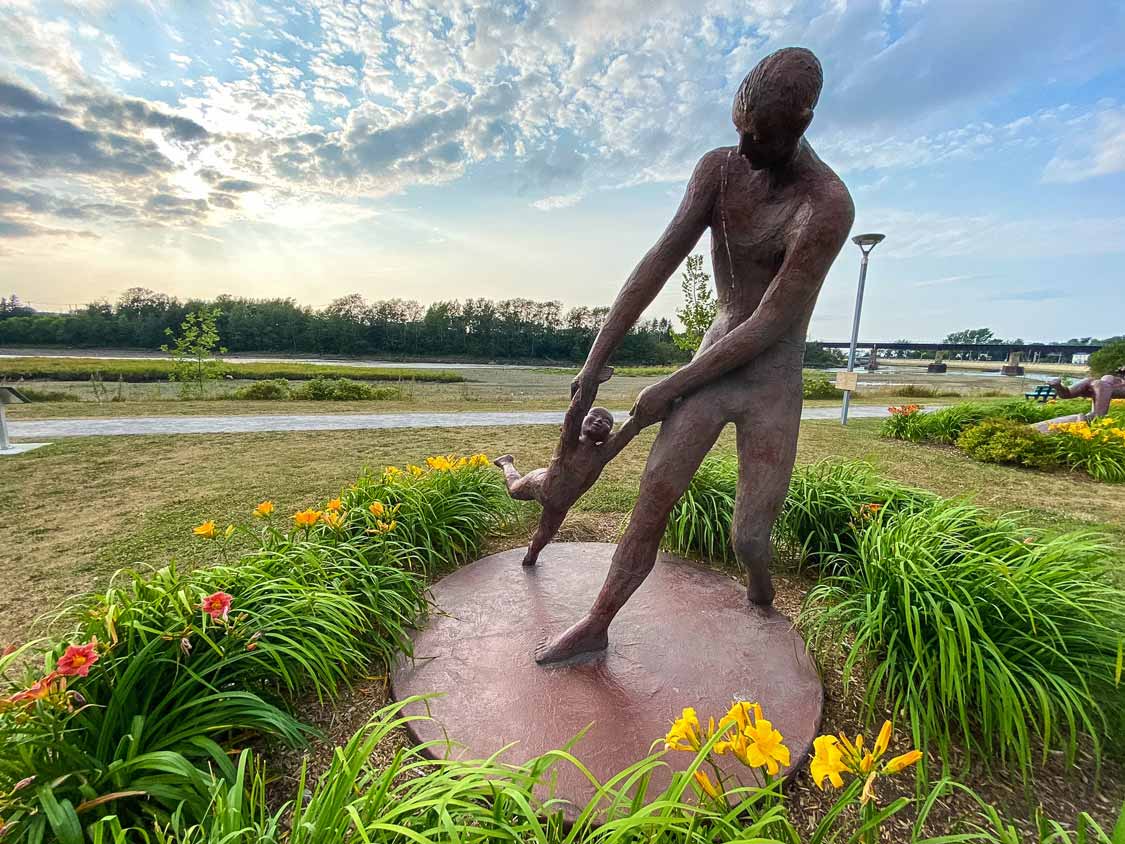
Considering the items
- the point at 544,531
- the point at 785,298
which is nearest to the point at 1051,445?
the point at 785,298


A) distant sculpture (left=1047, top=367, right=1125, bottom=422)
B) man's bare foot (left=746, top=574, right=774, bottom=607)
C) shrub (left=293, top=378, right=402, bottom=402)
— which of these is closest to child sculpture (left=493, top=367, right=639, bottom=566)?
man's bare foot (left=746, top=574, right=774, bottom=607)

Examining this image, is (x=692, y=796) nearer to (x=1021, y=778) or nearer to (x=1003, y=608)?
(x=1021, y=778)

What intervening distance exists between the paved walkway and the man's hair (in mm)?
9180

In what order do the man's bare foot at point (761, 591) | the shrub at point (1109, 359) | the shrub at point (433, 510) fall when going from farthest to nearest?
the shrub at point (1109, 359) < the shrub at point (433, 510) < the man's bare foot at point (761, 591)

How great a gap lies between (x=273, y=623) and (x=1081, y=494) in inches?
338

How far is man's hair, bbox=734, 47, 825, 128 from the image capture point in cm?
185

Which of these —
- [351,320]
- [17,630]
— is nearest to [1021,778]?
[17,630]

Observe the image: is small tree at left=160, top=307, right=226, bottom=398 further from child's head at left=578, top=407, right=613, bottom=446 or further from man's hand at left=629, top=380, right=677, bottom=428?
man's hand at left=629, top=380, right=677, bottom=428

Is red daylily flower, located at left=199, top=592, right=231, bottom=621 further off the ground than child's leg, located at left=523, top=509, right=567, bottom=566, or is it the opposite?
red daylily flower, located at left=199, top=592, right=231, bottom=621

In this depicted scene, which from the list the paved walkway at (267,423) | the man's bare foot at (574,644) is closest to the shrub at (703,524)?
the man's bare foot at (574,644)

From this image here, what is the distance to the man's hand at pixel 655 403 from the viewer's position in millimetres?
2258

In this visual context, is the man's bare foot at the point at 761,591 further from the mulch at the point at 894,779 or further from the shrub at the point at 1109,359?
the shrub at the point at 1109,359

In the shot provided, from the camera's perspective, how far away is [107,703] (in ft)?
5.84

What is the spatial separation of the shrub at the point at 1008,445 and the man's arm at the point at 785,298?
7.92m
